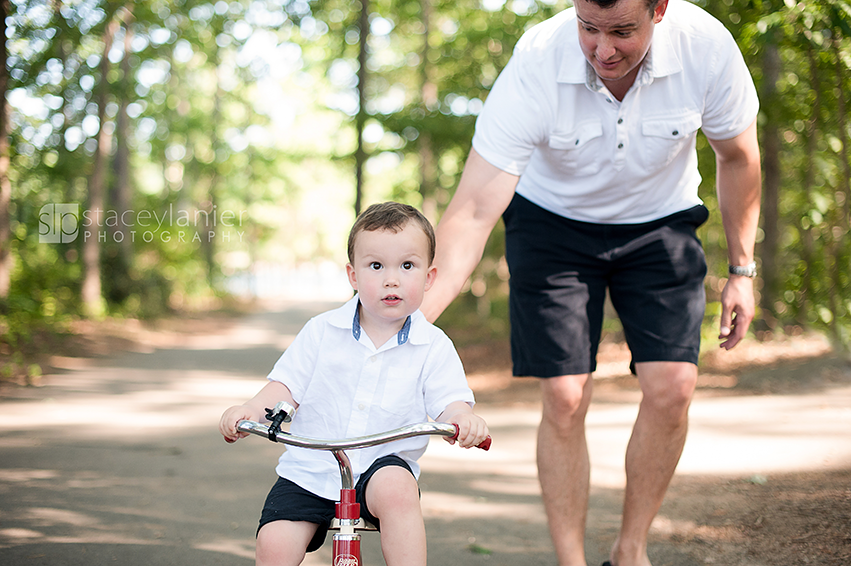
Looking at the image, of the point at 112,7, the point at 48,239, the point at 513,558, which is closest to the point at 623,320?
the point at 513,558

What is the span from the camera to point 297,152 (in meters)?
28.6

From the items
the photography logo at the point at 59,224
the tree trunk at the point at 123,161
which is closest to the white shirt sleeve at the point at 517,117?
the tree trunk at the point at 123,161

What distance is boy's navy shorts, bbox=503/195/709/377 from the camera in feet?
9.18

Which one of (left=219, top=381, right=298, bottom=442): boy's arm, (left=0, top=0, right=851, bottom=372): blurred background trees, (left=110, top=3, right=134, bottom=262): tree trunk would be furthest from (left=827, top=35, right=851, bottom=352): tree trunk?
(left=110, top=3, right=134, bottom=262): tree trunk

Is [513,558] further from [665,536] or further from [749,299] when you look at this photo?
[749,299]

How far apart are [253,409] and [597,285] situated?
4.77 feet

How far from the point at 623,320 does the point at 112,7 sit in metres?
13.1

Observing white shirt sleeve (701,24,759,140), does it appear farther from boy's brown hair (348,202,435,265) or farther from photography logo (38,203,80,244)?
photography logo (38,203,80,244)

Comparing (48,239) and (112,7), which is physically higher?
(112,7)

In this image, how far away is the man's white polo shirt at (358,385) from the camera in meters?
2.19

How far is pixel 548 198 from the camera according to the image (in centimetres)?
283

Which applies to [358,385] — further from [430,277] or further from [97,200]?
[97,200]

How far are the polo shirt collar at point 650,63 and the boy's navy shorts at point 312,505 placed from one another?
4.55 feet

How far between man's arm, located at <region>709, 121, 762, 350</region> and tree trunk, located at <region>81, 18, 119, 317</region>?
45.3 ft
